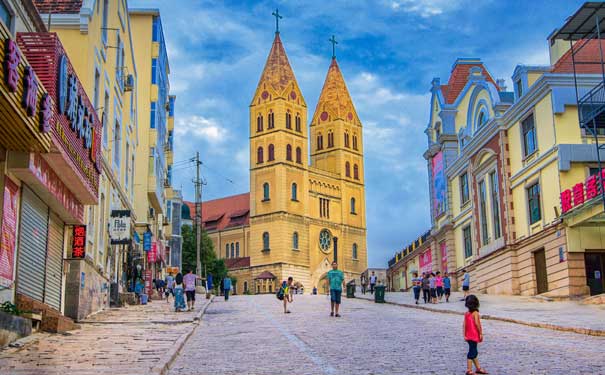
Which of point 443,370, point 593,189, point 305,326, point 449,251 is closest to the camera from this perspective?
point 443,370

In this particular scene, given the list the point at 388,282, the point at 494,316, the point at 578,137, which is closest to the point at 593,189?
the point at 578,137

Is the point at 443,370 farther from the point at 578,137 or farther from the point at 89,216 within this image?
the point at 578,137

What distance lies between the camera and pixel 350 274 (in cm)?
10100

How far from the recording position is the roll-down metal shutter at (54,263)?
19.6m

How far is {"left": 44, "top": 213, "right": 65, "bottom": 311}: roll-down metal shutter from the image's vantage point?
1962 centimetres

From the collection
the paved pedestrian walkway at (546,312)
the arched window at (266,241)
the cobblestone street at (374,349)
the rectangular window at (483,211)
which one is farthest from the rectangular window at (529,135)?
the arched window at (266,241)

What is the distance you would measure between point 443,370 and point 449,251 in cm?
3573

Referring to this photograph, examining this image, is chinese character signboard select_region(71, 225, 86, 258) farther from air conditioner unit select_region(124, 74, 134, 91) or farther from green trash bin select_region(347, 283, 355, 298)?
green trash bin select_region(347, 283, 355, 298)

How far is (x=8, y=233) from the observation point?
16109mm

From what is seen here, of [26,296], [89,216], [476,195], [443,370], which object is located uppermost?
[476,195]

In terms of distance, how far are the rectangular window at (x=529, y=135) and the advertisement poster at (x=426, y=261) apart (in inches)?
701

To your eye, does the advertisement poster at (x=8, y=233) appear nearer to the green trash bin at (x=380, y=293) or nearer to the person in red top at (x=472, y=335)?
the person in red top at (x=472, y=335)

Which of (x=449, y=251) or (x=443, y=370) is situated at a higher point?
(x=449, y=251)

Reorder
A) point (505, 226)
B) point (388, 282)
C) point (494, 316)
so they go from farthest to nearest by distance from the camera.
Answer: point (388, 282), point (505, 226), point (494, 316)
